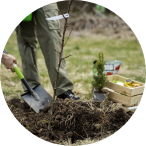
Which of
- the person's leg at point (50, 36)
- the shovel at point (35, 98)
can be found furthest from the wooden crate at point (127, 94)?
the shovel at point (35, 98)

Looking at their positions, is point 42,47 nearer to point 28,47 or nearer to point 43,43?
point 43,43

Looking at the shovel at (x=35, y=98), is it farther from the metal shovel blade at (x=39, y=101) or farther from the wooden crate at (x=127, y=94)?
the wooden crate at (x=127, y=94)

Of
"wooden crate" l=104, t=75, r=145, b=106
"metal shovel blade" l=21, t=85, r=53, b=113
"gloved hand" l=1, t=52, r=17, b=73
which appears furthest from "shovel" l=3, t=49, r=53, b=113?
"wooden crate" l=104, t=75, r=145, b=106

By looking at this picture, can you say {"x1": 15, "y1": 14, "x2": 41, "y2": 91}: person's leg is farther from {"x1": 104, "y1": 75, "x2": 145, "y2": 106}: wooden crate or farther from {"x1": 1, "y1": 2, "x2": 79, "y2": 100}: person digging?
{"x1": 104, "y1": 75, "x2": 145, "y2": 106}: wooden crate

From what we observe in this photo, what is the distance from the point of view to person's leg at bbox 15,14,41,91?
2602 millimetres

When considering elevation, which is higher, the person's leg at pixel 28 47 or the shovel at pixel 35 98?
the person's leg at pixel 28 47

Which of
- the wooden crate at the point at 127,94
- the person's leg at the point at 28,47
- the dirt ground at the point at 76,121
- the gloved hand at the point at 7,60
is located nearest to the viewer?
the dirt ground at the point at 76,121

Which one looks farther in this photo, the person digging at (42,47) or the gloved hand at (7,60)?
the person digging at (42,47)

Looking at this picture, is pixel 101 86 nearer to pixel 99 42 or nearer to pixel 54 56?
pixel 54 56

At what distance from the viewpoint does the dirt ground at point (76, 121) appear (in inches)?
73.5

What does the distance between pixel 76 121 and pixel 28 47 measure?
4.57 ft

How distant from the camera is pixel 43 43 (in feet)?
7.84

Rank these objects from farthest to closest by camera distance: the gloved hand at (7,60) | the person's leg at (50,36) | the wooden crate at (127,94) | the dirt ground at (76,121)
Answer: the wooden crate at (127,94)
the person's leg at (50,36)
the gloved hand at (7,60)
the dirt ground at (76,121)

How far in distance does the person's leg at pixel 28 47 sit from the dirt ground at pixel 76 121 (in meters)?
0.78
